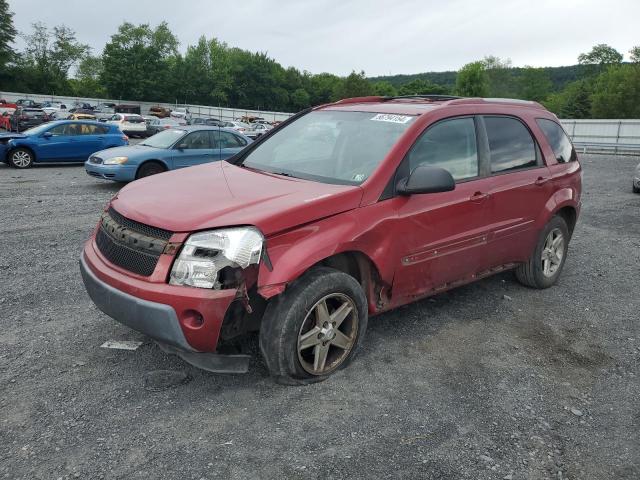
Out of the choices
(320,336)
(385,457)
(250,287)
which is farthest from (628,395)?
(250,287)

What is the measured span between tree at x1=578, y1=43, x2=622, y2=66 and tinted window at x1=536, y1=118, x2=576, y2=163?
4581 inches

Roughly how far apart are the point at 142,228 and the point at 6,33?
91.8m

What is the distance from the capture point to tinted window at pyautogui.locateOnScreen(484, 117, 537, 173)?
464 centimetres

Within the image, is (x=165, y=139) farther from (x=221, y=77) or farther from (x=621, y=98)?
(x=221, y=77)

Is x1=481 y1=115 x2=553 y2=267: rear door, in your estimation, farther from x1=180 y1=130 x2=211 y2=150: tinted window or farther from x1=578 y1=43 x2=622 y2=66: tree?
x1=578 y1=43 x2=622 y2=66: tree

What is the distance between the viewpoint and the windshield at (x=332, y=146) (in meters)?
3.90

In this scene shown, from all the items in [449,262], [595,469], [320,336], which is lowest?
[595,469]

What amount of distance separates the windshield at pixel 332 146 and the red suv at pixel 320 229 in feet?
0.05

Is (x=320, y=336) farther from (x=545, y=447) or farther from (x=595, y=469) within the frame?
(x=595, y=469)

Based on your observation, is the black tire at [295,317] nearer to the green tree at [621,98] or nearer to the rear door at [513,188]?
the rear door at [513,188]

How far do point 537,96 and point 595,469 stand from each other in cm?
12724

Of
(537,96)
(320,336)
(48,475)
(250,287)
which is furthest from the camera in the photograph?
(537,96)

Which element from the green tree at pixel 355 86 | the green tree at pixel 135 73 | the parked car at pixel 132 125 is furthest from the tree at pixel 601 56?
the parked car at pixel 132 125

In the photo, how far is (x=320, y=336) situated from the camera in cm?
347
